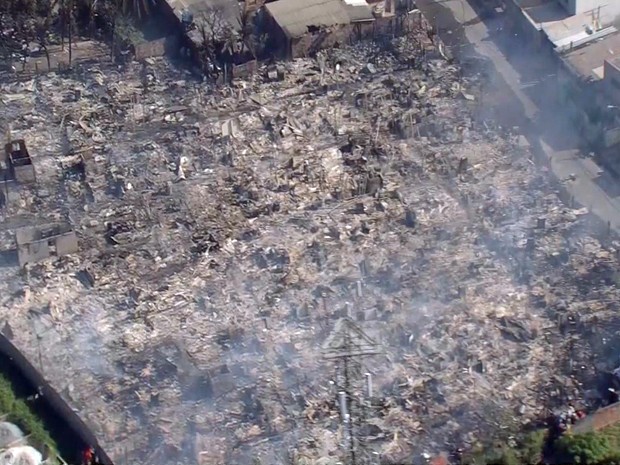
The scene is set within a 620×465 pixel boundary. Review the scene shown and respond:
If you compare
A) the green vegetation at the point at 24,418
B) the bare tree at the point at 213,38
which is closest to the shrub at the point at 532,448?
the green vegetation at the point at 24,418

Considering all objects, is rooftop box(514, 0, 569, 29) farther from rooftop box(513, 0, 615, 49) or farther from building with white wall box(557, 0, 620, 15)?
building with white wall box(557, 0, 620, 15)

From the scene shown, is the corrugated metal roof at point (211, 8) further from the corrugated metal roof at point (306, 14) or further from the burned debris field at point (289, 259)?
the burned debris field at point (289, 259)

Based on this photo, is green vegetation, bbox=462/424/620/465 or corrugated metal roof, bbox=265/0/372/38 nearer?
green vegetation, bbox=462/424/620/465

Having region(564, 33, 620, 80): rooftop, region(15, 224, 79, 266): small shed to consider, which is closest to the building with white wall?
region(564, 33, 620, 80): rooftop

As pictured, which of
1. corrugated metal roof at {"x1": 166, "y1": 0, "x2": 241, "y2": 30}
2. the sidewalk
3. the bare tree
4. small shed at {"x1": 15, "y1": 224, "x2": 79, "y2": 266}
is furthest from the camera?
corrugated metal roof at {"x1": 166, "y1": 0, "x2": 241, "y2": 30}

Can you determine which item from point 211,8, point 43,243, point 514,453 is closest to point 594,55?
point 211,8
